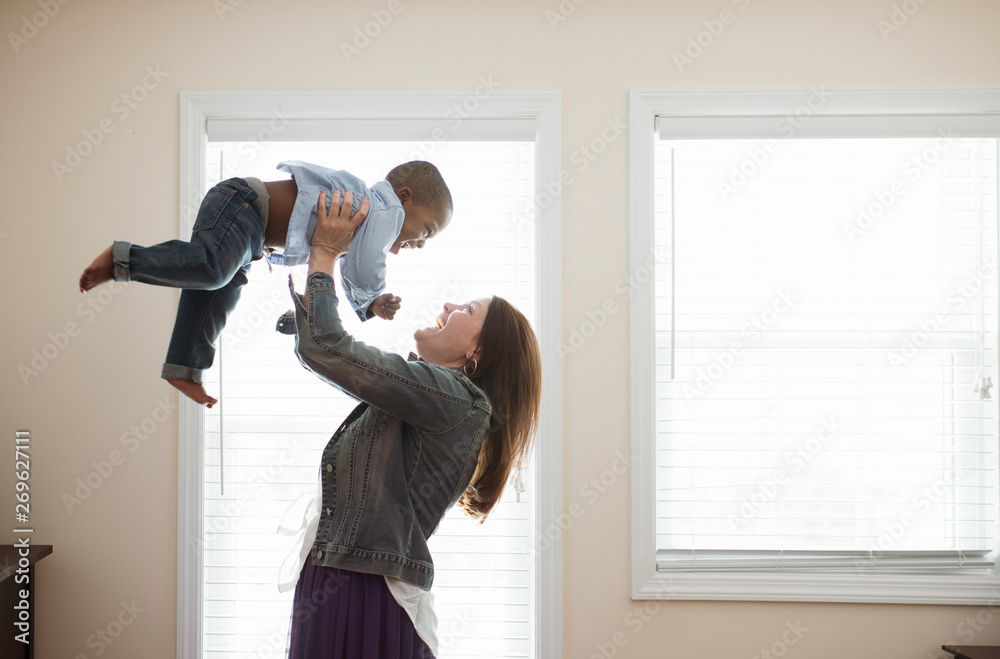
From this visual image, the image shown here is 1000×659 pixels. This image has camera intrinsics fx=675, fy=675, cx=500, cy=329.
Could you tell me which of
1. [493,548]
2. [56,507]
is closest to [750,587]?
[493,548]

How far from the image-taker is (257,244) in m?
1.51

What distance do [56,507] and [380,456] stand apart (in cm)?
147

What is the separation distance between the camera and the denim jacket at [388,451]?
1389mm

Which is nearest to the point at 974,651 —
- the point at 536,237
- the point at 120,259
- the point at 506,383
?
the point at 506,383

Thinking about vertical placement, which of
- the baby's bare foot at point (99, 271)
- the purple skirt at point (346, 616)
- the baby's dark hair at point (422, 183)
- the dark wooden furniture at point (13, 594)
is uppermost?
the baby's dark hair at point (422, 183)

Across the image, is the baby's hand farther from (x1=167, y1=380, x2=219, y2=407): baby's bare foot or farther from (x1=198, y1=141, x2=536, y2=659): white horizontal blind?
(x1=198, y1=141, x2=536, y2=659): white horizontal blind

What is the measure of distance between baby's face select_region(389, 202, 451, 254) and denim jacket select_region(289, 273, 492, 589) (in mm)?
307

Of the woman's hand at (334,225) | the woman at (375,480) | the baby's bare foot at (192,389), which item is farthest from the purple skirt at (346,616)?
the woman's hand at (334,225)

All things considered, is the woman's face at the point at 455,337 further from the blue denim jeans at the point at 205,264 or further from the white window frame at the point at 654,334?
the white window frame at the point at 654,334

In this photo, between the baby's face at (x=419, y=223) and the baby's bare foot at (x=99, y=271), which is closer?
the baby's bare foot at (x=99, y=271)

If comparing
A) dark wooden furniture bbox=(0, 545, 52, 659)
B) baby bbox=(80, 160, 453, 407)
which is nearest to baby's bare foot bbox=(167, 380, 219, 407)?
baby bbox=(80, 160, 453, 407)

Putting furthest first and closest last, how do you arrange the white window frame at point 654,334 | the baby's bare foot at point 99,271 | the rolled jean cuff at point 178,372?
1. the white window frame at point 654,334
2. the rolled jean cuff at point 178,372
3. the baby's bare foot at point 99,271

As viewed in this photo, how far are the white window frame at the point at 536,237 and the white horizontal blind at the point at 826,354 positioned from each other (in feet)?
1.23

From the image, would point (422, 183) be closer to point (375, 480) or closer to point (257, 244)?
point (257, 244)
